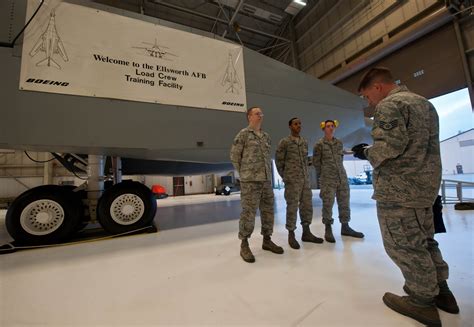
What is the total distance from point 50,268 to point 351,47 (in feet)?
29.4

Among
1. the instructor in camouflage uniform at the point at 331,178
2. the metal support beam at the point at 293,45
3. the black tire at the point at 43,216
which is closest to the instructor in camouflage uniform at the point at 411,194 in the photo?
the instructor in camouflage uniform at the point at 331,178

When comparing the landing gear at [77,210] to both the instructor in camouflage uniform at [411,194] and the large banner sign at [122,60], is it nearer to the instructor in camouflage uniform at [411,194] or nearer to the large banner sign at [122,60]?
the large banner sign at [122,60]

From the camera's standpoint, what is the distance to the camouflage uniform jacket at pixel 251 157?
197 cm

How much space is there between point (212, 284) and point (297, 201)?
1.16m

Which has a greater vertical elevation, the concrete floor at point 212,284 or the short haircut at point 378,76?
the short haircut at point 378,76

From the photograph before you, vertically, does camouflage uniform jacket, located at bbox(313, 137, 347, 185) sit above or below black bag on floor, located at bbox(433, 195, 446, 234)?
above

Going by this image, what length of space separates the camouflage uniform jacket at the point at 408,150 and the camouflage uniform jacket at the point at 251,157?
1012 millimetres

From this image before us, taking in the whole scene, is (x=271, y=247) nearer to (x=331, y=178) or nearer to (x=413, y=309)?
(x=331, y=178)

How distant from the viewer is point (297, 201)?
7.13 ft

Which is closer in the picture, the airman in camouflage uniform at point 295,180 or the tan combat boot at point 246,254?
the tan combat boot at point 246,254

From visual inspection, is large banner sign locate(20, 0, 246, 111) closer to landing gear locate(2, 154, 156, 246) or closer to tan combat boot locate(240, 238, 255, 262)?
landing gear locate(2, 154, 156, 246)

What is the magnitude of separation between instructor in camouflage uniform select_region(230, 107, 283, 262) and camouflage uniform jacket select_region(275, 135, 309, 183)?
0.88 ft

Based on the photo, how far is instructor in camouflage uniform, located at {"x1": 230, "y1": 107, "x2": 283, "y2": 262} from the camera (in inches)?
76.7

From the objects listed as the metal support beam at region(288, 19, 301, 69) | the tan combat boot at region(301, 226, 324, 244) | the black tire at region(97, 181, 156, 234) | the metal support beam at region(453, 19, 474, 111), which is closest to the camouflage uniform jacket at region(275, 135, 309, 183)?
the tan combat boot at region(301, 226, 324, 244)
